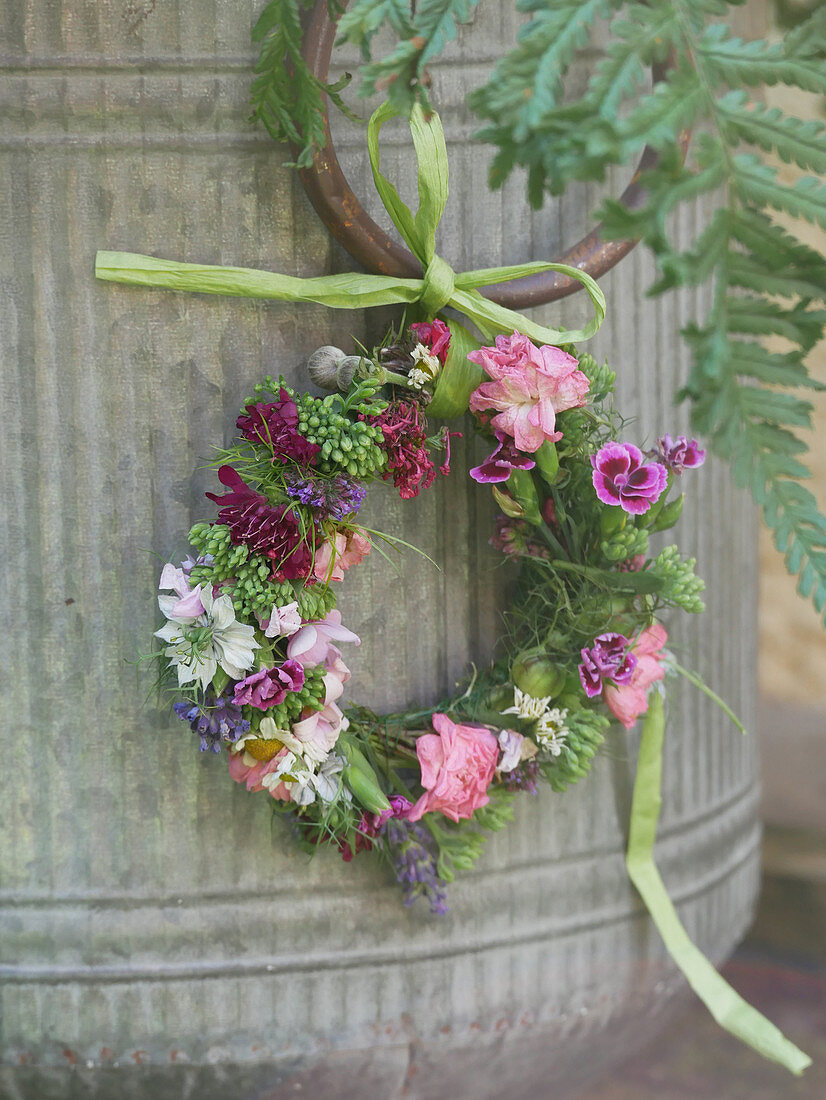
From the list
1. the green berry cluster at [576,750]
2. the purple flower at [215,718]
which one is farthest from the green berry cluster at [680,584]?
the purple flower at [215,718]

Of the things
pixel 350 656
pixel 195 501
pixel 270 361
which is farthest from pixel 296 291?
pixel 350 656

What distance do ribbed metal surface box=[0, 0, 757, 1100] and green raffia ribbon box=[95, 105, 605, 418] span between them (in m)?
0.02

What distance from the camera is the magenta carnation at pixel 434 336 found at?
651 mm

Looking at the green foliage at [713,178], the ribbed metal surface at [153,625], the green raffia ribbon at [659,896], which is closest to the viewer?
the green foliage at [713,178]

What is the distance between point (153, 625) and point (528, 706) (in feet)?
0.92

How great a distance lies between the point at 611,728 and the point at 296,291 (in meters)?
0.43

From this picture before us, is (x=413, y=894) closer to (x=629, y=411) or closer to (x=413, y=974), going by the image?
(x=413, y=974)

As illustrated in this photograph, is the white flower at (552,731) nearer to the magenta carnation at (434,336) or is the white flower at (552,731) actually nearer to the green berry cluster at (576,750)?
the green berry cluster at (576,750)

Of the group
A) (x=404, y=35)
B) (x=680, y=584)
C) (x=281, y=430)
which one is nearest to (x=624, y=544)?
(x=680, y=584)

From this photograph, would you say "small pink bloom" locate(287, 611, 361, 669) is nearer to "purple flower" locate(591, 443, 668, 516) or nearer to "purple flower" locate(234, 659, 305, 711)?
"purple flower" locate(234, 659, 305, 711)

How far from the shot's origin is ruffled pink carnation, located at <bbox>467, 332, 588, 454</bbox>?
2.09 feet

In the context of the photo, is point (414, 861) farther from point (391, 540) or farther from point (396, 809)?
point (391, 540)

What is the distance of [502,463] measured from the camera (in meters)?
0.67

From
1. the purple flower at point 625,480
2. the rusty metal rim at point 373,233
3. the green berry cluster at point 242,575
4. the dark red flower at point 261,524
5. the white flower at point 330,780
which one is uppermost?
the rusty metal rim at point 373,233
